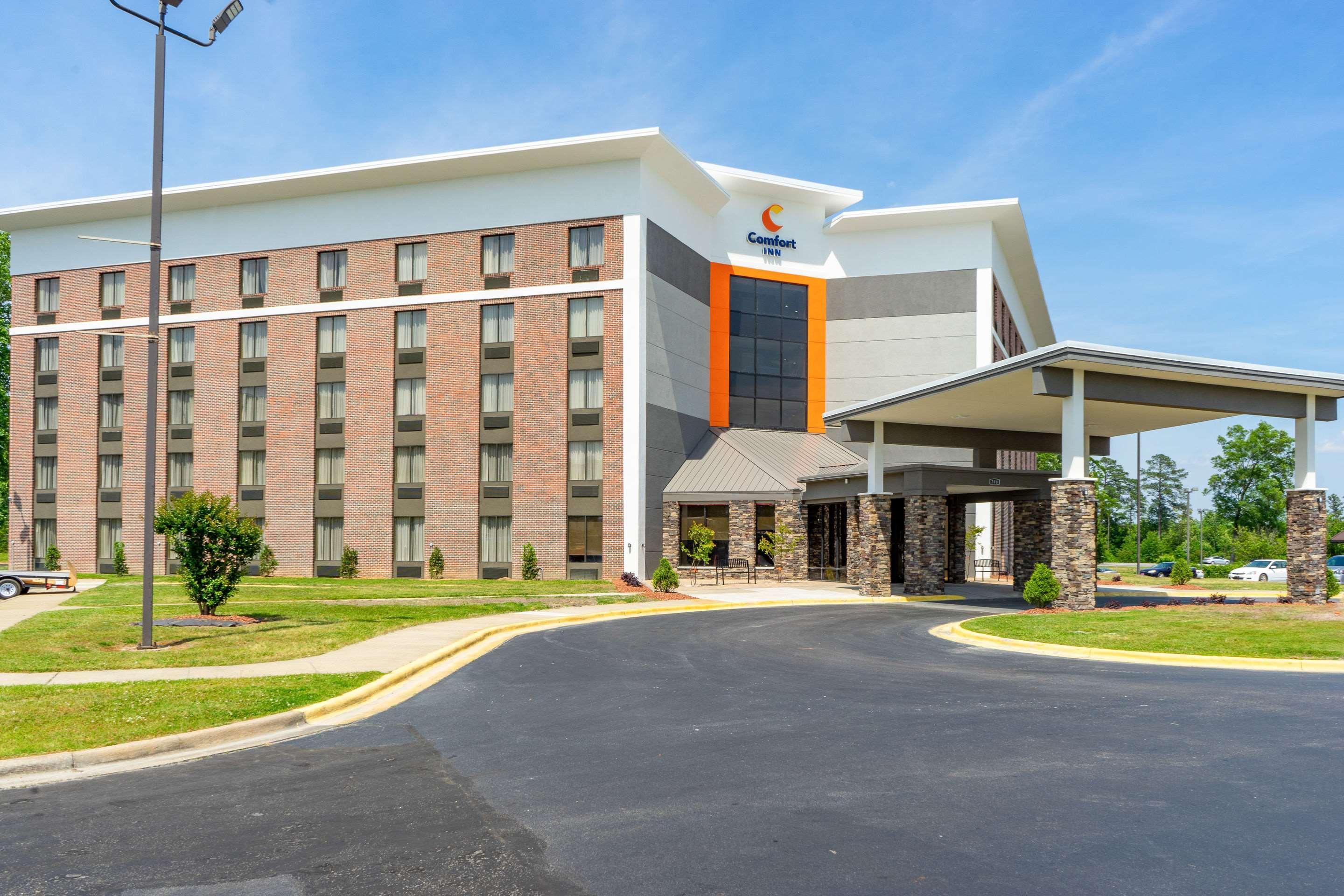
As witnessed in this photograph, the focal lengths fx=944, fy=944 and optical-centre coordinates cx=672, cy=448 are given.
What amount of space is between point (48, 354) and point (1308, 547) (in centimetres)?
5191

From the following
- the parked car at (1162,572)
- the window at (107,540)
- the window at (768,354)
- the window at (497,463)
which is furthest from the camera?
the parked car at (1162,572)

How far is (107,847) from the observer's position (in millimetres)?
6500

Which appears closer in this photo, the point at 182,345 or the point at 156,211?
the point at 156,211

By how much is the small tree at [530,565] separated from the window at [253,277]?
1730 centimetres

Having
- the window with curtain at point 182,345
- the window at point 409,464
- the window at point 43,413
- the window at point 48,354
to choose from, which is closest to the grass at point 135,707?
the window at point 409,464

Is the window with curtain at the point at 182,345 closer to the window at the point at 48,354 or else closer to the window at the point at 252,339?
the window at the point at 252,339

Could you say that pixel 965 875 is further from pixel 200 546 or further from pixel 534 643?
pixel 200 546

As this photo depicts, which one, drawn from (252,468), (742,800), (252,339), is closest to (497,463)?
(252,468)

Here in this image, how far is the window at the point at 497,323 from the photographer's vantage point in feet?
131

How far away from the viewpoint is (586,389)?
39.2 meters

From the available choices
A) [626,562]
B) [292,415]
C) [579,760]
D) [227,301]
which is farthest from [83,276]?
[579,760]

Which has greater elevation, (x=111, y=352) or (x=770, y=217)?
(x=770, y=217)

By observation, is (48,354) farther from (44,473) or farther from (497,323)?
(497,323)

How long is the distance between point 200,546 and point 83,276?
3282 centimetres
